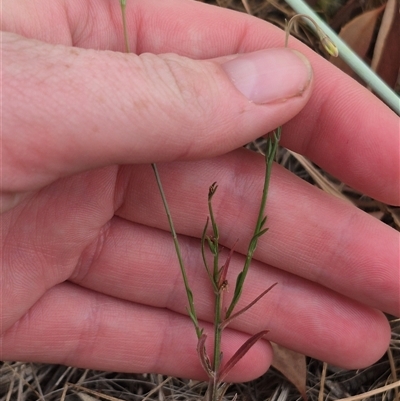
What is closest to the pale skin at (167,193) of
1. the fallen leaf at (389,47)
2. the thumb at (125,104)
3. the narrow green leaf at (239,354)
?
the thumb at (125,104)

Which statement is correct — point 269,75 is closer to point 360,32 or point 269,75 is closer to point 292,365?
point 360,32

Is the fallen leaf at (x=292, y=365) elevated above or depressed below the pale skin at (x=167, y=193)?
below

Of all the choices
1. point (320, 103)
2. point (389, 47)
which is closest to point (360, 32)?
point (389, 47)

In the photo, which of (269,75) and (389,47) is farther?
(389,47)

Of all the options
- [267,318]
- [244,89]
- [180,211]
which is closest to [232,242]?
[180,211]

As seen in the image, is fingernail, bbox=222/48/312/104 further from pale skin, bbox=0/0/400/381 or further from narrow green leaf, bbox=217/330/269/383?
narrow green leaf, bbox=217/330/269/383

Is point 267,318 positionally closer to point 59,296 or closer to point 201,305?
point 201,305

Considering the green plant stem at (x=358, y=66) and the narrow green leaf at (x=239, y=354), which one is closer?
the narrow green leaf at (x=239, y=354)

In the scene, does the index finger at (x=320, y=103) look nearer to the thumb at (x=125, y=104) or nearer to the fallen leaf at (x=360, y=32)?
the thumb at (x=125, y=104)
